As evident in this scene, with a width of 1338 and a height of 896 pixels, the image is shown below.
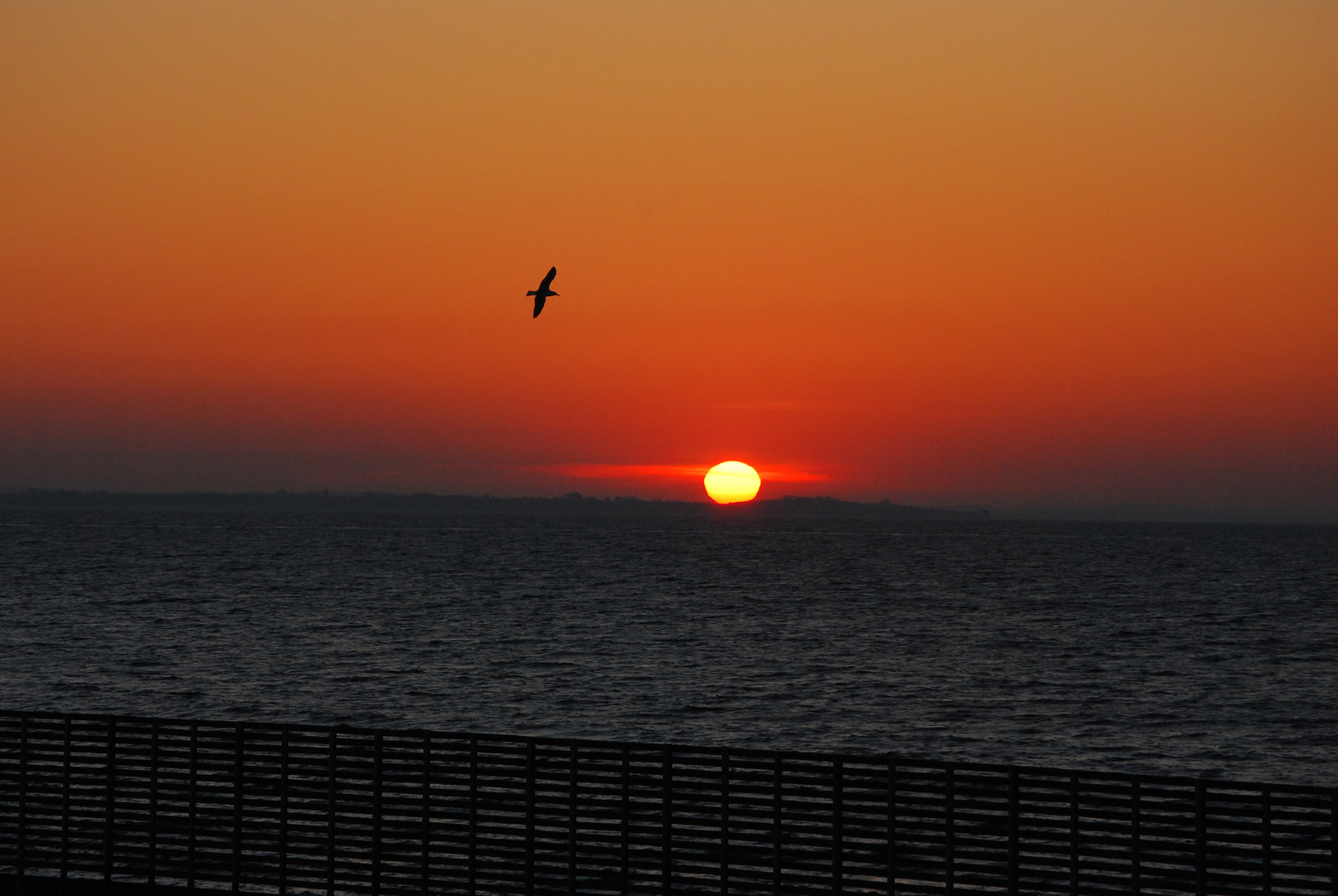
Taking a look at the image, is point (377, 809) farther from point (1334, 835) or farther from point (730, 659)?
point (730, 659)

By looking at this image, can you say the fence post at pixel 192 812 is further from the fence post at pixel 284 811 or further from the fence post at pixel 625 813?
the fence post at pixel 625 813

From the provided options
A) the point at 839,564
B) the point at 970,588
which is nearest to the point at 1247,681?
the point at 970,588

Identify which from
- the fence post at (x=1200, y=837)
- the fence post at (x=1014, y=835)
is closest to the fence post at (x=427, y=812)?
the fence post at (x=1014, y=835)

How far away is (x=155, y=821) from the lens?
46.0ft

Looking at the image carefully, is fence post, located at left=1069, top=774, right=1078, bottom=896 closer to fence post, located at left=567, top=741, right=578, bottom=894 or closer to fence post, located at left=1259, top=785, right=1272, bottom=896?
fence post, located at left=1259, top=785, right=1272, bottom=896

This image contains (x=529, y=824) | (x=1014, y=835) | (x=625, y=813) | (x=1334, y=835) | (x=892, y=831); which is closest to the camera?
(x=1334, y=835)

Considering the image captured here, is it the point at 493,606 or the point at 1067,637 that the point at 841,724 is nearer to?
the point at 1067,637

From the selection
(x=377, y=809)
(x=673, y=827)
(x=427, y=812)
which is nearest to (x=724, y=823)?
(x=673, y=827)

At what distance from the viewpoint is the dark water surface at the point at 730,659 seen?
3931cm

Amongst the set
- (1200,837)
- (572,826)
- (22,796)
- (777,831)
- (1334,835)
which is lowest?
(22,796)

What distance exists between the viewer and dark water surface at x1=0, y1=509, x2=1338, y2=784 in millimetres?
39312

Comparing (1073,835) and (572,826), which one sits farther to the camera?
(572,826)

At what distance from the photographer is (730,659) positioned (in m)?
56.9

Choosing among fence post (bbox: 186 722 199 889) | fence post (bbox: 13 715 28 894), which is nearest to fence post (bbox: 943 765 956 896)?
fence post (bbox: 186 722 199 889)
